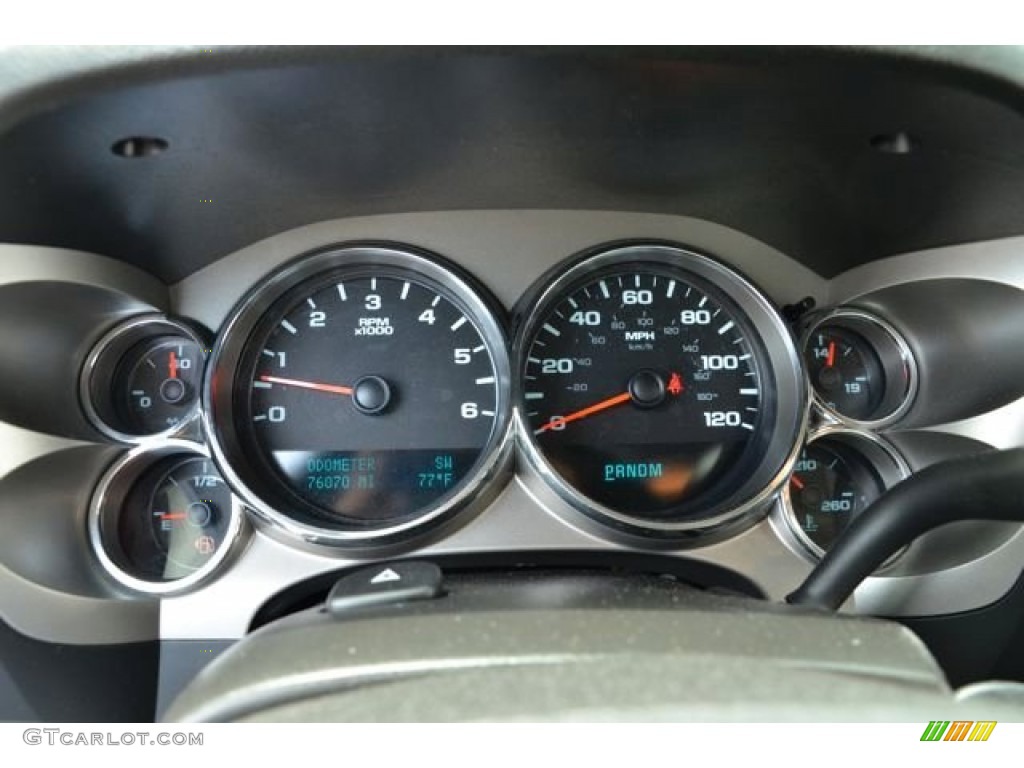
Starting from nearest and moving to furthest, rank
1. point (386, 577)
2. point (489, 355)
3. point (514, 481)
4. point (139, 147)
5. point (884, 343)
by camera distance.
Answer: point (386, 577) → point (139, 147) → point (514, 481) → point (489, 355) → point (884, 343)

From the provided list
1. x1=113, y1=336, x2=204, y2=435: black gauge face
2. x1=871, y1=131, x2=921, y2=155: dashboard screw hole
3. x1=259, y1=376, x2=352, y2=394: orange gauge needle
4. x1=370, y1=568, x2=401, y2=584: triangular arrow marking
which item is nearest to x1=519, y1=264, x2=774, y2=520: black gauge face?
x1=259, y1=376, x2=352, y2=394: orange gauge needle

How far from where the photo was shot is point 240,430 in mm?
2082

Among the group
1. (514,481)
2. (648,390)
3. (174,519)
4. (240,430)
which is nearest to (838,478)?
(648,390)

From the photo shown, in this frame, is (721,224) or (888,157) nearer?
(888,157)

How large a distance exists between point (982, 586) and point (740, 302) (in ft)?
2.79

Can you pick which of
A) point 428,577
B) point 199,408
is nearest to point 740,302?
point 428,577

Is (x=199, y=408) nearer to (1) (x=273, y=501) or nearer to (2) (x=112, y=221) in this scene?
(1) (x=273, y=501)

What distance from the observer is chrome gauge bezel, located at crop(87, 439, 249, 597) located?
1863 mm

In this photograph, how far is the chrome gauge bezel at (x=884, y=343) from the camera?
7.04 ft

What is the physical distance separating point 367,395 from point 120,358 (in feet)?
2.21

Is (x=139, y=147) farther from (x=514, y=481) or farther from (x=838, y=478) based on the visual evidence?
(x=838, y=478)

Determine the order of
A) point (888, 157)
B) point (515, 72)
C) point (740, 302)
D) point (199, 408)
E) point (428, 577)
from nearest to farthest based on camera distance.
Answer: point (428, 577), point (515, 72), point (888, 157), point (199, 408), point (740, 302)

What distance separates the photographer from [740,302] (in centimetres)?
215

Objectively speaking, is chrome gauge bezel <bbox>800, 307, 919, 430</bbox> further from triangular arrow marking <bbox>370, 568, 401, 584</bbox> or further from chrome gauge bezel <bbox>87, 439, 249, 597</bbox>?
chrome gauge bezel <bbox>87, 439, 249, 597</bbox>
